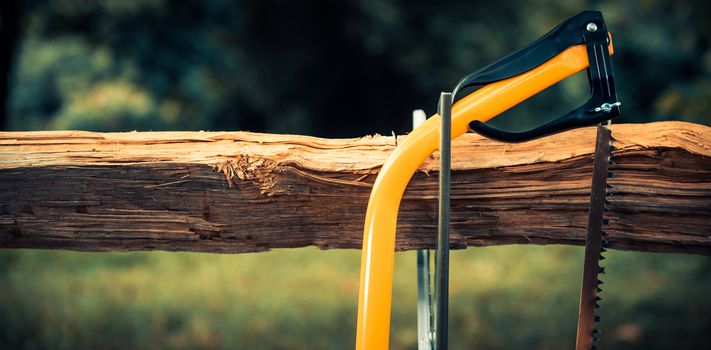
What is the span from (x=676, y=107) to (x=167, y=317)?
3.07m

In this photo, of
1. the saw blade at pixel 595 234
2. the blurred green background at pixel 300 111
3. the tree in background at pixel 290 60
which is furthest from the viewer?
the tree in background at pixel 290 60

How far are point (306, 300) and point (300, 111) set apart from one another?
13.5 feet

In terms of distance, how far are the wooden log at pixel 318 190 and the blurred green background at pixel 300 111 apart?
2.21 metres

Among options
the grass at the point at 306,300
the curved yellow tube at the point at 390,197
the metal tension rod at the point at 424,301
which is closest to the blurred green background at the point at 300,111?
the grass at the point at 306,300

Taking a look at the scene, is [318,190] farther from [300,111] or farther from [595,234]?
[300,111]

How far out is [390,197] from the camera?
116 centimetres

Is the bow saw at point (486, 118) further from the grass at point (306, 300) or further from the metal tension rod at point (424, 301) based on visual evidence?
the grass at point (306, 300)

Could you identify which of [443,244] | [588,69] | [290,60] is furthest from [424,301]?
[290,60]

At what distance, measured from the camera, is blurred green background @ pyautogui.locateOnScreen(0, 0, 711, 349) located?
3631 millimetres

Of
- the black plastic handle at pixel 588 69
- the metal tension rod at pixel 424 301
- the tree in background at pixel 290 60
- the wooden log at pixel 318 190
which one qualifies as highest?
the tree in background at pixel 290 60

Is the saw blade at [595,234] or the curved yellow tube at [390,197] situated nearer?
the curved yellow tube at [390,197]

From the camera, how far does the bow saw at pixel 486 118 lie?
1.12 meters

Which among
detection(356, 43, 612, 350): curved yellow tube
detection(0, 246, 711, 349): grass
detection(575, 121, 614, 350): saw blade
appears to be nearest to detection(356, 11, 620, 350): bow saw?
detection(356, 43, 612, 350): curved yellow tube

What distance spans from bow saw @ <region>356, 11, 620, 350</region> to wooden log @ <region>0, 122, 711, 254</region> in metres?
0.13
